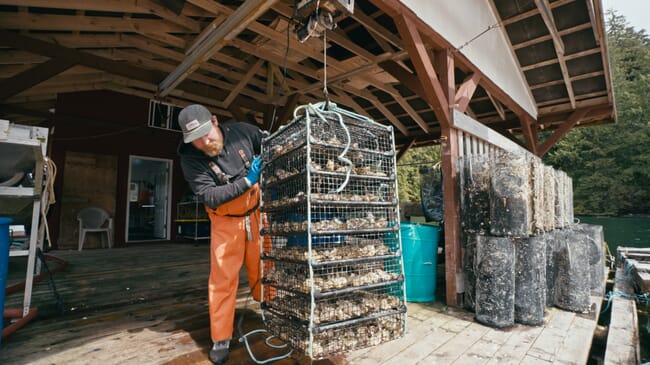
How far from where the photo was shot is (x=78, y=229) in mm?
6430

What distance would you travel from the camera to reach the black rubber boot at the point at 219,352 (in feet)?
5.82

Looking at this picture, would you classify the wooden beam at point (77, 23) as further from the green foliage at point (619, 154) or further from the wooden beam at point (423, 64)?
the green foliage at point (619, 154)

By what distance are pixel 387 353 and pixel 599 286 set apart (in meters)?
3.12

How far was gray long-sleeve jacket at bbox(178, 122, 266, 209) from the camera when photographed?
183 cm

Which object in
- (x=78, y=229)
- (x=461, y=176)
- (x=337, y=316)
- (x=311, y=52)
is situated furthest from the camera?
(x=78, y=229)

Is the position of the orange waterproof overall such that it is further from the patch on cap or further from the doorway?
the doorway

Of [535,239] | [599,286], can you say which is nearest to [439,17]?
[535,239]

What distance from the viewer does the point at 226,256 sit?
1.95 meters

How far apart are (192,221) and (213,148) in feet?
19.9

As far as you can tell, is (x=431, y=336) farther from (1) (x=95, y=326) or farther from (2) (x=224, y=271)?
(1) (x=95, y=326)

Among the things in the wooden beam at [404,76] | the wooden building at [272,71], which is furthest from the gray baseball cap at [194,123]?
the wooden beam at [404,76]

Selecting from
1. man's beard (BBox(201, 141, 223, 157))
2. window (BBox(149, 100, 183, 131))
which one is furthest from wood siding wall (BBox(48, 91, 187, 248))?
man's beard (BBox(201, 141, 223, 157))

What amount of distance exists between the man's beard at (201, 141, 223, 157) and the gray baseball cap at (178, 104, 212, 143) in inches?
4.1

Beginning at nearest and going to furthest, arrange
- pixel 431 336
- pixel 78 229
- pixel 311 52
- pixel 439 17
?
1. pixel 431 336
2. pixel 439 17
3. pixel 311 52
4. pixel 78 229
